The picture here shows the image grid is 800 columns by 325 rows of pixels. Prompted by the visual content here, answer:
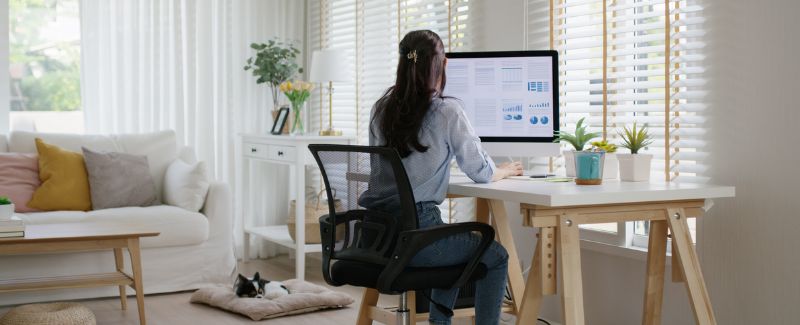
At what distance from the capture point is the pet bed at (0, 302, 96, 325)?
3.39 m

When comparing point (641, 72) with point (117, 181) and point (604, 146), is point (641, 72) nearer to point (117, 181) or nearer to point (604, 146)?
point (604, 146)

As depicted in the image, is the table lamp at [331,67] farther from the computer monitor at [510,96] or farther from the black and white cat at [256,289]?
the computer monitor at [510,96]

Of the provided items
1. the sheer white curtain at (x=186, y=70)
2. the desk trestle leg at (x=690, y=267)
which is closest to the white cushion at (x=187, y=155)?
the sheer white curtain at (x=186, y=70)

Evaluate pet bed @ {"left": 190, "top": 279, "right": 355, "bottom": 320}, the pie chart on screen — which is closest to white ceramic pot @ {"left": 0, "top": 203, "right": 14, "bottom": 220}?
pet bed @ {"left": 190, "top": 279, "right": 355, "bottom": 320}

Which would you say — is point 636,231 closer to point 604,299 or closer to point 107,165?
point 604,299

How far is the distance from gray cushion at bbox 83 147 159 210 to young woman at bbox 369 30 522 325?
7.19 feet

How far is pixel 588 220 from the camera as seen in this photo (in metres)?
2.69

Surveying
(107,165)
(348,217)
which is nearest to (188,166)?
(107,165)

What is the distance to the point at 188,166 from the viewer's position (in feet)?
15.5

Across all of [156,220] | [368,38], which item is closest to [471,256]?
[156,220]

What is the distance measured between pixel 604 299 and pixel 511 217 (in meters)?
0.62

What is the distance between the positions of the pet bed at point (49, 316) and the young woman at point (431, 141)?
4.79 feet

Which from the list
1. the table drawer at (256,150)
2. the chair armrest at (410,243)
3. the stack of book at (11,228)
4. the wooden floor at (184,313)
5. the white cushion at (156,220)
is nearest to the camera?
the chair armrest at (410,243)

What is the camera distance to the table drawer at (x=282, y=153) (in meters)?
4.80
